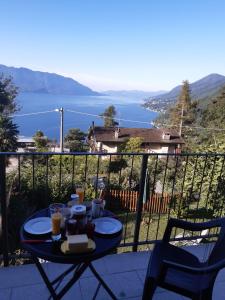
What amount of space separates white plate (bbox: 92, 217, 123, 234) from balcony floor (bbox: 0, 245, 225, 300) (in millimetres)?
745

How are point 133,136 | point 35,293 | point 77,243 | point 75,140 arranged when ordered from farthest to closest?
point 75,140 → point 133,136 → point 35,293 → point 77,243

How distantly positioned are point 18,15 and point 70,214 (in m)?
23.5

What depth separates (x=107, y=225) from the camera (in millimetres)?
1806

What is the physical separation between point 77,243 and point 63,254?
0.10 meters

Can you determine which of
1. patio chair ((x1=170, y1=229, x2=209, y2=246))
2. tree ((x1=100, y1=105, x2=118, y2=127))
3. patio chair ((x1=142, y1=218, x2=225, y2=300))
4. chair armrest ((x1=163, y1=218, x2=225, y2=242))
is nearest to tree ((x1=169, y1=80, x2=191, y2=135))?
tree ((x1=100, y1=105, x2=118, y2=127))

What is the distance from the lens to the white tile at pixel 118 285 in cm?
216

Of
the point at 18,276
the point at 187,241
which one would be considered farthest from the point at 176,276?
the point at 187,241

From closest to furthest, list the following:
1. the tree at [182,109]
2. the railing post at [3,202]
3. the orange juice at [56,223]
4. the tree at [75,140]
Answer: the orange juice at [56,223], the railing post at [3,202], the tree at [75,140], the tree at [182,109]

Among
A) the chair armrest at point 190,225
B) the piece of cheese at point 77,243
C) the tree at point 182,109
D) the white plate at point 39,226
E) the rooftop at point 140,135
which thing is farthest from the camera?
the tree at point 182,109

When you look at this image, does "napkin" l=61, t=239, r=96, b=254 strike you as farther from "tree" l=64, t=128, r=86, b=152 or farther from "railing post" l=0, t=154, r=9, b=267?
"tree" l=64, t=128, r=86, b=152

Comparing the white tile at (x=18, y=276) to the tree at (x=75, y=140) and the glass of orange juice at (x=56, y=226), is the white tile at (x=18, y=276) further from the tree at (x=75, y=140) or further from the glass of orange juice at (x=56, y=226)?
the tree at (x=75, y=140)

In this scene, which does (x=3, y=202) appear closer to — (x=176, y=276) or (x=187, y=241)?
(x=176, y=276)

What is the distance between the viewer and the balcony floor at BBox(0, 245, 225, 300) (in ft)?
6.96

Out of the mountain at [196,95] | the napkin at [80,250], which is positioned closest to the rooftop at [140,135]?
the mountain at [196,95]
